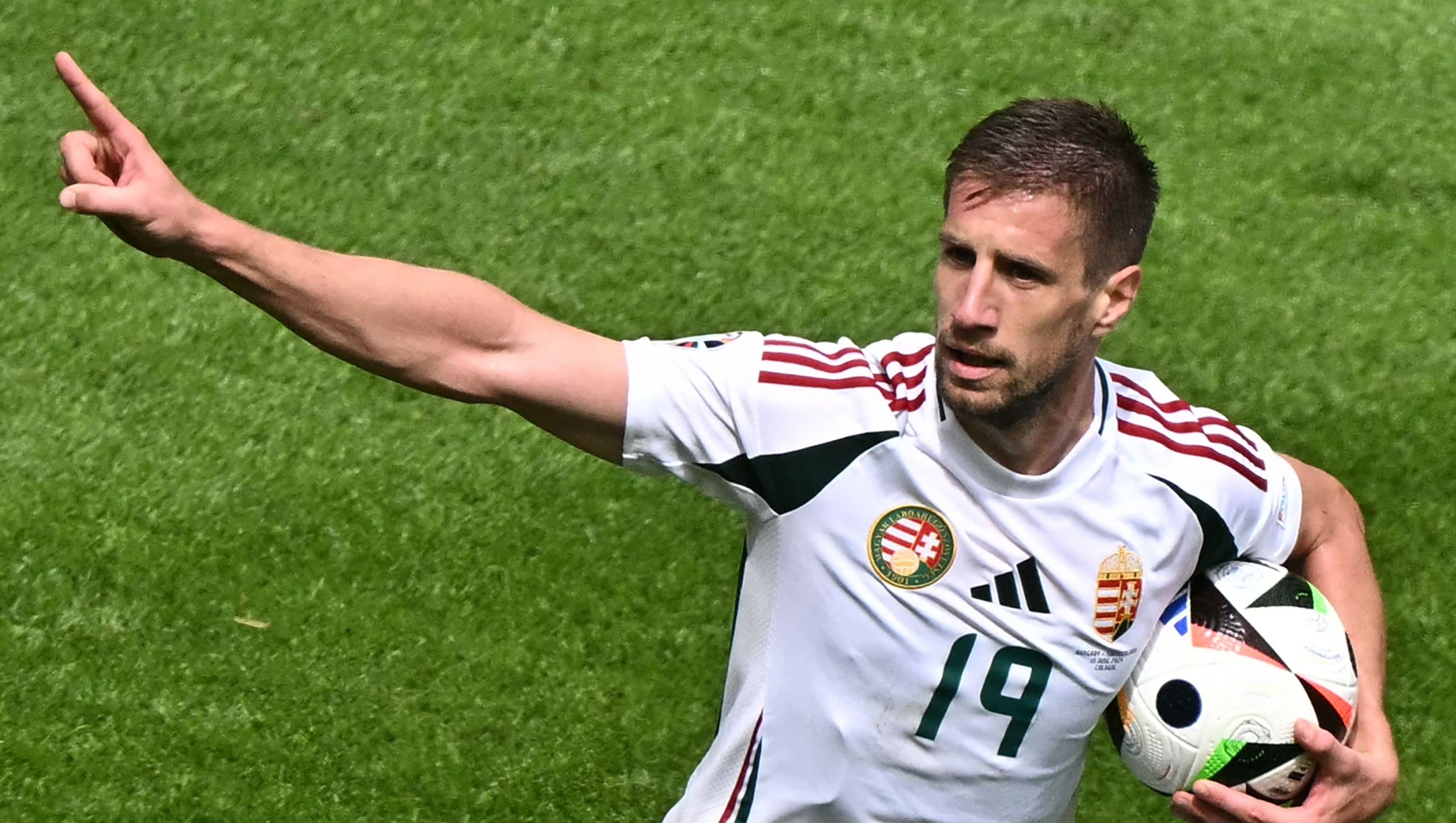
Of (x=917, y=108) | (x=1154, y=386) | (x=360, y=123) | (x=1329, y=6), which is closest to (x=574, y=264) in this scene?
(x=360, y=123)

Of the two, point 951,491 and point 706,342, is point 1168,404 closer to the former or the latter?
point 951,491

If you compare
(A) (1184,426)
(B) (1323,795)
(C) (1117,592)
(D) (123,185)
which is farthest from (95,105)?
(B) (1323,795)

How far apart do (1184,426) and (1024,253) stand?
632 mm

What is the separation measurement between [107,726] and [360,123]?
2743mm

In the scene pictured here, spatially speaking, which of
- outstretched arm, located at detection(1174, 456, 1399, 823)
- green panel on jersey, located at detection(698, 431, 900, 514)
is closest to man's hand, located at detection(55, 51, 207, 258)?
green panel on jersey, located at detection(698, 431, 900, 514)

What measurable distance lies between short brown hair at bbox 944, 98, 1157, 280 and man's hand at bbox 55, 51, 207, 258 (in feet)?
4.61

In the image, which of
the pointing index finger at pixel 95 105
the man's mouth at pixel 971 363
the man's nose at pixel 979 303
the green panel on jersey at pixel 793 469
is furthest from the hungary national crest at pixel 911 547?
the pointing index finger at pixel 95 105

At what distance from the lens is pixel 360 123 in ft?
22.1

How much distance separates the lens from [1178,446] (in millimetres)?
3393

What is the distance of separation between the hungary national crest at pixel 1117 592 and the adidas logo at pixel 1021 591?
0.11 meters

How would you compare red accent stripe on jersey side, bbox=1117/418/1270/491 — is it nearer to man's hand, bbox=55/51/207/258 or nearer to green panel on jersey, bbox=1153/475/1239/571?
green panel on jersey, bbox=1153/475/1239/571

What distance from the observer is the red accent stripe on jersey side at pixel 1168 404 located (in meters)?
3.52

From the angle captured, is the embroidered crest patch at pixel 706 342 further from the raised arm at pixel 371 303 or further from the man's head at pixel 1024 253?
the man's head at pixel 1024 253

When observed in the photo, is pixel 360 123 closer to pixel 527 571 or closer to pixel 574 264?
pixel 574 264
